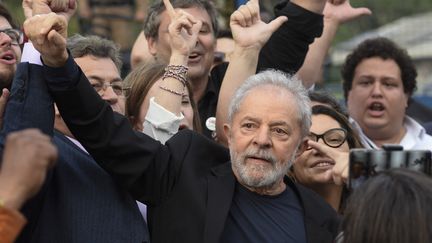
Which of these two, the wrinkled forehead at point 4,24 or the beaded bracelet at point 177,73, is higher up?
the wrinkled forehead at point 4,24

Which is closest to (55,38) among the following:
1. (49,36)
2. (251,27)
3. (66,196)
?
(49,36)

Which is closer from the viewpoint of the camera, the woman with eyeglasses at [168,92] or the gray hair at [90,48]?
the woman with eyeglasses at [168,92]

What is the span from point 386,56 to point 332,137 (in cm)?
147

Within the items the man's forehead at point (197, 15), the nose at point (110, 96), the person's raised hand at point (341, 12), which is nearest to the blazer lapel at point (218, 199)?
the nose at point (110, 96)

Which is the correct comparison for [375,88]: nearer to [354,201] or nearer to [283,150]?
[283,150]

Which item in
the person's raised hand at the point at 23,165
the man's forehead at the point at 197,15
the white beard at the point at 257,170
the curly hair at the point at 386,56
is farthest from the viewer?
the curly hair at the point at 386,56

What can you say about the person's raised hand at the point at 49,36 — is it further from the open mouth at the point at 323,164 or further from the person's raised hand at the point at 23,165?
the open mouth at the point at 323,164

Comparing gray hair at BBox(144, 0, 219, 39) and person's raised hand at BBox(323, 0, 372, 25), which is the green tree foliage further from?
gray hair at BBox(144, 0, 219, 39)

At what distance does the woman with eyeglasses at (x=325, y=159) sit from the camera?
4.98 metres

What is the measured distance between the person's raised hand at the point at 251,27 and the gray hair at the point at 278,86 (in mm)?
409

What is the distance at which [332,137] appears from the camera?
5117 mm

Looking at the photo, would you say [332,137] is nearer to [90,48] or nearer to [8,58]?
[90,48]

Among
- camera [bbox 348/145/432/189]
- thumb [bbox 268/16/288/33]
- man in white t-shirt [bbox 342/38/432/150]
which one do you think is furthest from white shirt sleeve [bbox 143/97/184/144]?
man in white t-shirt [bbox 342/38/432/150]

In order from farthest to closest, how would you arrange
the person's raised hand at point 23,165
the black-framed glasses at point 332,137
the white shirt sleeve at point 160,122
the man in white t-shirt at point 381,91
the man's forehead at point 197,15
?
the man in white t-shirt at point 381,91, the man's forehead at point 197,15, the black-framed glasses at point 332,137, the white shirt sleeve at point 160,122, the person's raised hand at point 23,165
